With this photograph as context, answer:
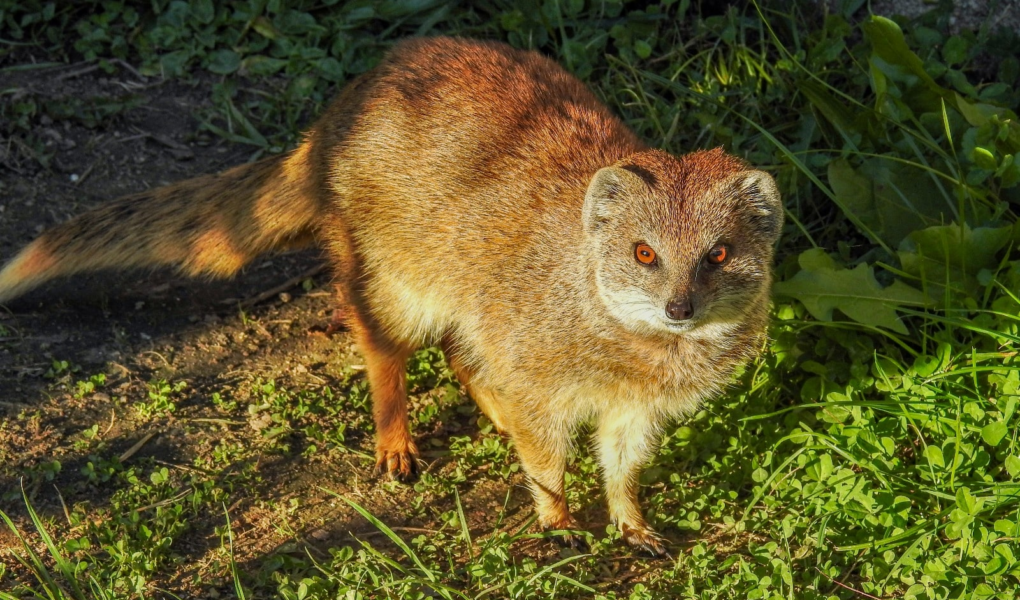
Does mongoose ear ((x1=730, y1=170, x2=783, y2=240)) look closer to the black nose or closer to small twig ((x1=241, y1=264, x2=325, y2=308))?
the black nose

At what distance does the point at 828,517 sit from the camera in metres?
3.50

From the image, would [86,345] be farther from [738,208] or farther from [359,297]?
[738,208]

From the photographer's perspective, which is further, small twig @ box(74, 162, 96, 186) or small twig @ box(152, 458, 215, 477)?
small twig @ box(74, 162, 96, 186)

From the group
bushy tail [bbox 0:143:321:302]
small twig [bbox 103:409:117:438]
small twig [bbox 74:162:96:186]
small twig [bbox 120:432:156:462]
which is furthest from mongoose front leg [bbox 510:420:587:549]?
small twig [bbox 74:162:96:186]

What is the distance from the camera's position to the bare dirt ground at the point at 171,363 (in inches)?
144

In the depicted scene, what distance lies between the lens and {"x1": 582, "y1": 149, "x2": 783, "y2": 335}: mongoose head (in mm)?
3135

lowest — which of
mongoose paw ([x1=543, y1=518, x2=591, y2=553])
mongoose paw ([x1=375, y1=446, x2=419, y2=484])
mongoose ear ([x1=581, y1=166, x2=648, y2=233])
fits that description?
mongoose paw ([x1=375, y1=446, x2=419, y2=484])

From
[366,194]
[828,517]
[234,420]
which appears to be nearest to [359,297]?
[366,194]

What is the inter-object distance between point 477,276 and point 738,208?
37.8 inches

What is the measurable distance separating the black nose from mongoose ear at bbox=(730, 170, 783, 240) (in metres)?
0.39

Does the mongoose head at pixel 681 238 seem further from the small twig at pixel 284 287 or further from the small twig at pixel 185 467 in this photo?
the small twig at pixel 284 287

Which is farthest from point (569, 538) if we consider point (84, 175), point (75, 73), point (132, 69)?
point (75, 73)

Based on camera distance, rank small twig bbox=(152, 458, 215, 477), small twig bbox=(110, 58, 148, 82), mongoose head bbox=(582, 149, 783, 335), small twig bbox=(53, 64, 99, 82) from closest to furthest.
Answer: mongoose head bbox=(582, 149, 783, 335), small twig bbox=(152, 458, 215, 477), small twig bbox=(53, 64, 99, 82), small twig bbox=(110, 58, 148, 82)

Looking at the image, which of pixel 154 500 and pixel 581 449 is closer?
pixel 154 500
